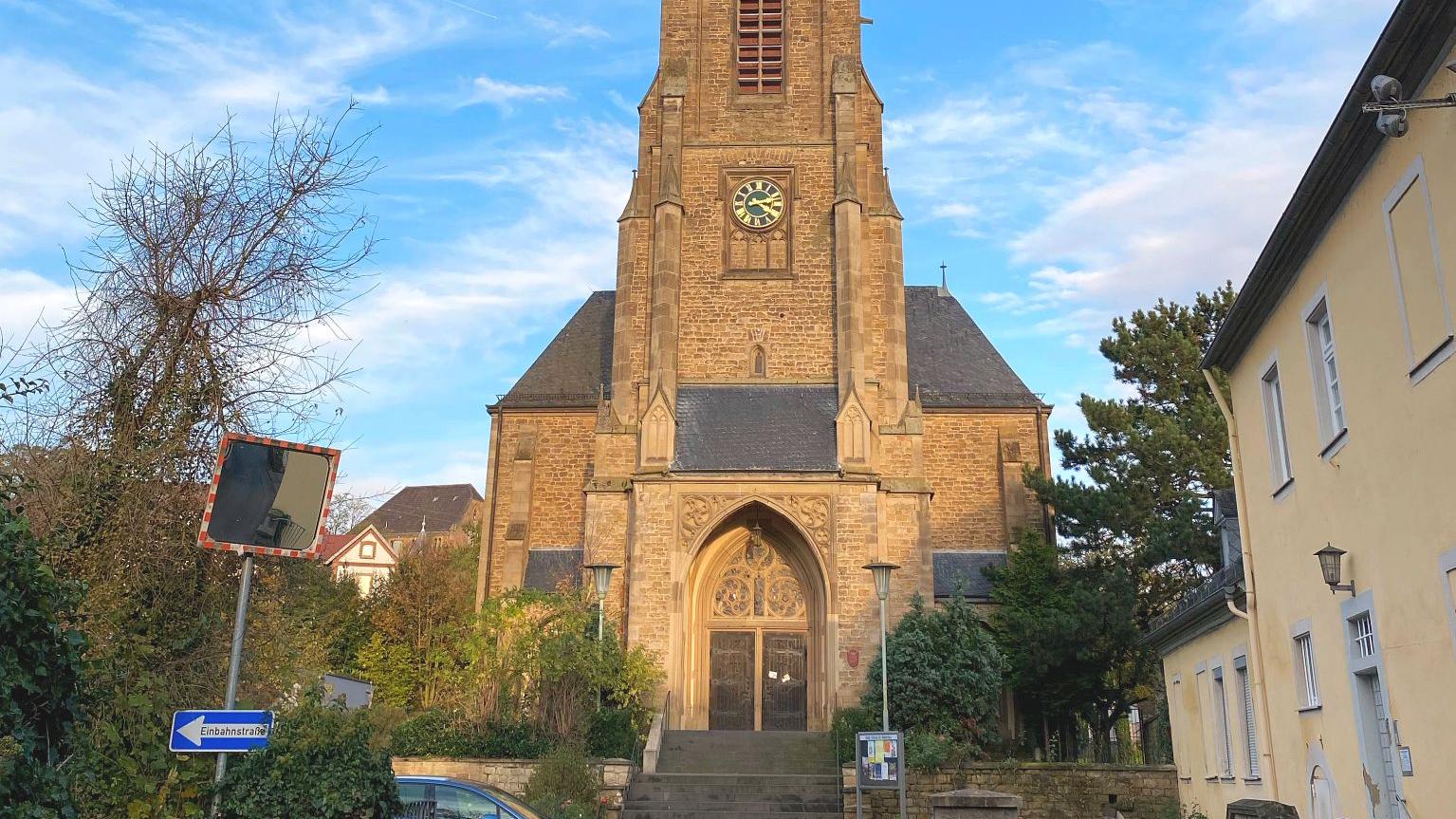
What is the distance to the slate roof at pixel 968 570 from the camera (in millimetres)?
28891

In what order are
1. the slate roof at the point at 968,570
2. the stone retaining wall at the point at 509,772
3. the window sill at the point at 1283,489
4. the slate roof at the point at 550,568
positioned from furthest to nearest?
the slate roof at the point at 968,570, the slate roof at the point at 550,568, the stone retaining wall at the point at 509,772, the window sill at the point at 1283,489

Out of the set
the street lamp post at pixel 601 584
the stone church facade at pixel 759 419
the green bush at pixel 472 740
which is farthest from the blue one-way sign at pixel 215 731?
the stone church facade at pixel 759 419

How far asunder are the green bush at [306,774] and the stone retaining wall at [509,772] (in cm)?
1007

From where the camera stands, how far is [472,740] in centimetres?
1941

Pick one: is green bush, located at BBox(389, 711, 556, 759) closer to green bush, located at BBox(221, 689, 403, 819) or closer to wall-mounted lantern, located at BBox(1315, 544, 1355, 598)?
green bush, located at BBox(221, 689, 403, 819)

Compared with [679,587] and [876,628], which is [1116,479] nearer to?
[876,628]

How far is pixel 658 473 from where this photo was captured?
24344 millimetres

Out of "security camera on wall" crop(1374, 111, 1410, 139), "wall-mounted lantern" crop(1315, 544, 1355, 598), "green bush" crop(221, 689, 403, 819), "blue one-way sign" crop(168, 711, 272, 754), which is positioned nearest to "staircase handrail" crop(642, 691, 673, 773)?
"green bush" crop(221, 689, 403, 819)

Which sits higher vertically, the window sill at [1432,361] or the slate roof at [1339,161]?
the slate roof at [1339,161]

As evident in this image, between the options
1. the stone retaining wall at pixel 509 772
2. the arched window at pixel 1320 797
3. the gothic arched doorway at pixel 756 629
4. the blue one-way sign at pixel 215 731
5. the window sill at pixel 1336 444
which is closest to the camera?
the blue one-way sign at pixel 215 731

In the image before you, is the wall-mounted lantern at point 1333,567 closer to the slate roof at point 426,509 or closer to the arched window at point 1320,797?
the arched window at point 1320,797

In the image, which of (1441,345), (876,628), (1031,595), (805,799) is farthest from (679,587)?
(1441,345)

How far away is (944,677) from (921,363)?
14.4 meters

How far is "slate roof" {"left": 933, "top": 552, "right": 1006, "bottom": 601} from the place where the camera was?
1137 inches
